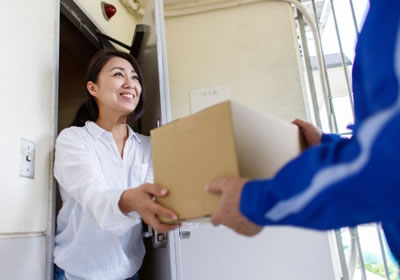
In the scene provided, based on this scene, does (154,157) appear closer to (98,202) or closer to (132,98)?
(98,202)

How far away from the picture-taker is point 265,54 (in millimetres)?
2246

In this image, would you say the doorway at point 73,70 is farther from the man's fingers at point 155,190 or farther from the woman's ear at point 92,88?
the man's fingers at point 155,190

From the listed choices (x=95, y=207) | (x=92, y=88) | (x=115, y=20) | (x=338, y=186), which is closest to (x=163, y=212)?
(x=95, y=207)

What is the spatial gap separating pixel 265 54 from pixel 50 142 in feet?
5.24

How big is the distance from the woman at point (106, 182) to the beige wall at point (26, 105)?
7 cm

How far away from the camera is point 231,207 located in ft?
2.11

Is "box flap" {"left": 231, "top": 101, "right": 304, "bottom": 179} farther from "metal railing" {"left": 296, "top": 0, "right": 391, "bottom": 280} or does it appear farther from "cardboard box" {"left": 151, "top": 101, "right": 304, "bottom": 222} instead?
"metal railing" {"left": 296, "top": 0, "right": 391, "bottom": 280}

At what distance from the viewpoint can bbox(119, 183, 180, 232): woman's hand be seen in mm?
783

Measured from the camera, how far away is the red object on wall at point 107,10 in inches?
72.4

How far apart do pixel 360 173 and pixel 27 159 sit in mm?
1025

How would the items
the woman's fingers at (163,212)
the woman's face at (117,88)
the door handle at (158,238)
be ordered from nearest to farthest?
the woman's fingers at (163,212) → the door handle at (158,238) → the woman's face at (117,88)

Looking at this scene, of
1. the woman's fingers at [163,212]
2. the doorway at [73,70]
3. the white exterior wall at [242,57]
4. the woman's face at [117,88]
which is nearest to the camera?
the woman's fingers at [163,212]

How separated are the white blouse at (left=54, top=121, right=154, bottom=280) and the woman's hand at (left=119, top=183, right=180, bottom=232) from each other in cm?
6

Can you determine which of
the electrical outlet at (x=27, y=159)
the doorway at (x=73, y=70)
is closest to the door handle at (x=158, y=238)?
the doorway at (x=73, y=70)
